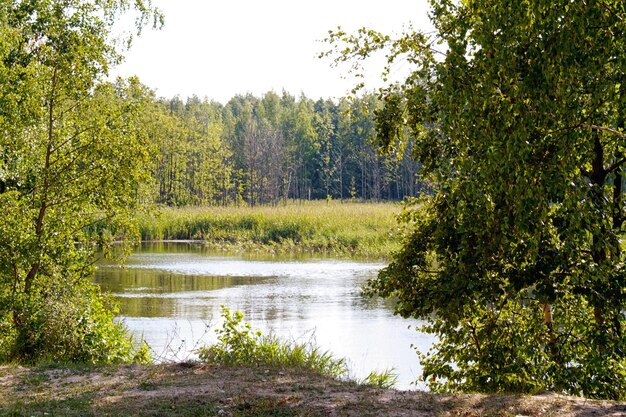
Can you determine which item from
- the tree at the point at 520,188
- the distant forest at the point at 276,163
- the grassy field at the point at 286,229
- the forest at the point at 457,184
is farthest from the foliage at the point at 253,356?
the distant forest at the point at 276,163

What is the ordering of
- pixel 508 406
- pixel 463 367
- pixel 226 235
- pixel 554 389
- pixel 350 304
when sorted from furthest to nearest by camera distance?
pixel 226 235, pixel 350 304, pixel 463 367, pixel 554 389, pixel 508 406

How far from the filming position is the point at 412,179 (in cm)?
7612

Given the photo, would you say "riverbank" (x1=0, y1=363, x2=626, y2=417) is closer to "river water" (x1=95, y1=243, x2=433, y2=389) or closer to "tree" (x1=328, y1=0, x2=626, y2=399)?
"tree" (x1=328, y1=0, x2=626, y2=399)

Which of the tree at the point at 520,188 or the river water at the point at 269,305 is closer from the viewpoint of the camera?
the tree at the point at 520,188

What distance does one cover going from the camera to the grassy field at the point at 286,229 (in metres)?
33.7

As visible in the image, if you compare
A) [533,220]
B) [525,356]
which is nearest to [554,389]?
[525,356]

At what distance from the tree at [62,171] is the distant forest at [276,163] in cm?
5489

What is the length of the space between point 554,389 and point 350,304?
39.4 feet

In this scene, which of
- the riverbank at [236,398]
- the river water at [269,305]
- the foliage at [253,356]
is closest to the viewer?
the riverbank at [236,398]

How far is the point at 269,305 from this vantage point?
1931 cm

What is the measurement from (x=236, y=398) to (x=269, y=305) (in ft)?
41.8

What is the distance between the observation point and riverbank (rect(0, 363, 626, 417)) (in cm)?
626

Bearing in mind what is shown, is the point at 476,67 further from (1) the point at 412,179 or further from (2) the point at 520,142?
(1) the point at 412,179

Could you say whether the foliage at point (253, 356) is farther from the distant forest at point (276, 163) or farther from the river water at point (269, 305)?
the distant forest at point (276, 163)
